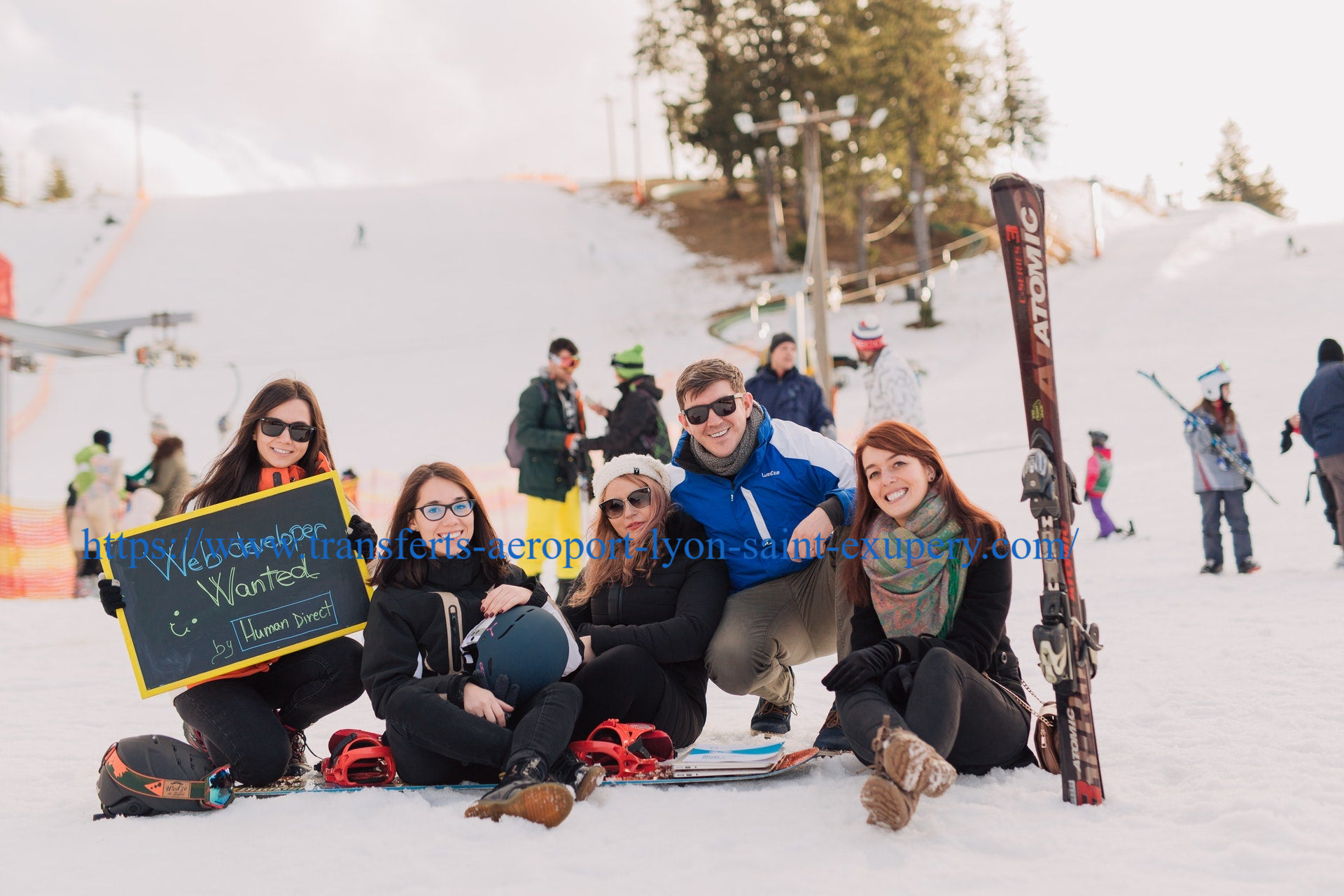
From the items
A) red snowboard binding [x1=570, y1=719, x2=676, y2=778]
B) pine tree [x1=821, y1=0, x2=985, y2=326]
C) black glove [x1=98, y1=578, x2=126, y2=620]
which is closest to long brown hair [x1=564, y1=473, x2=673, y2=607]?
red snowboard binding [x1=570, y1=719, x2=676, y2=778]

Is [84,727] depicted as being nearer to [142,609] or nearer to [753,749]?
[142,609]

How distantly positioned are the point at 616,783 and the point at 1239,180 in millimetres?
76199

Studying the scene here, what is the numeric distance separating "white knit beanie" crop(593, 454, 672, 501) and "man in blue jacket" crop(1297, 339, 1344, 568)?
5456 mm

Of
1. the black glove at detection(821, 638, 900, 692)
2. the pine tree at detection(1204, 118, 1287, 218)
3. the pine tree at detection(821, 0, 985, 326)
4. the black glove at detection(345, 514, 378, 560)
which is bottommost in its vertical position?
the black glove at detection(821, 638, 900, 692)

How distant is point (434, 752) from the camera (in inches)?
Result: 129

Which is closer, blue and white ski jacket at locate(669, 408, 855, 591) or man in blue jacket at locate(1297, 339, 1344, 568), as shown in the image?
blue and white ski jacket at locate(669, 408, 855, 591)

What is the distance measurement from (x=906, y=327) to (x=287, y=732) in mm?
24202

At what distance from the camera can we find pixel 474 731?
310cm

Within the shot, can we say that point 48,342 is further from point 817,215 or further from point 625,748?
point 625,748

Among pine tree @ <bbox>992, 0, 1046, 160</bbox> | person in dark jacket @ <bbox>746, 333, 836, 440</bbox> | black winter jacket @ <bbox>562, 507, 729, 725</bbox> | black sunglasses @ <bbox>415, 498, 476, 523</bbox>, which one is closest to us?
black sunglasses @ <bbox>415, 498, 476, 523</bbox>

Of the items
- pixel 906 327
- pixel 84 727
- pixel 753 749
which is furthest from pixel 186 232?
pixel 753 749

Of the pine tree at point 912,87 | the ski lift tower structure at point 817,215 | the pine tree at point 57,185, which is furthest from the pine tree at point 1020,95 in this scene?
the pine tree at point 57,185

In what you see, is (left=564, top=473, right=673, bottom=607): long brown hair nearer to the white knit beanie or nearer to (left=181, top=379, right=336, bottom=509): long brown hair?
the white knit beanie

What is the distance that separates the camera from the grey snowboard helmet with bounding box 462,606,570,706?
10.8ft
